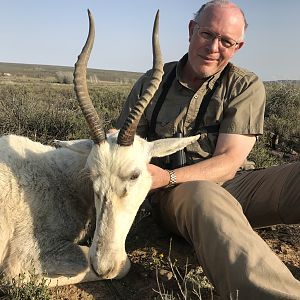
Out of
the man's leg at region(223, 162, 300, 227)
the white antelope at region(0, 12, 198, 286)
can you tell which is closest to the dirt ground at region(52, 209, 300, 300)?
the white antelope at region(0, 12, 198, 286)

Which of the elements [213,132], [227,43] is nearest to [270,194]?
[213,132]

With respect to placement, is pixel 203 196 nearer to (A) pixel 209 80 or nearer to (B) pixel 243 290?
(B) pixel 243 290

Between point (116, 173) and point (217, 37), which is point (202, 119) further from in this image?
point (116, 173)

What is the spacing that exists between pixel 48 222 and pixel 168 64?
8.55 feet

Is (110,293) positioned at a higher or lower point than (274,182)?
lower

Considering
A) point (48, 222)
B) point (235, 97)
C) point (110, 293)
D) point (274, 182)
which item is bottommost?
point (110, 293)

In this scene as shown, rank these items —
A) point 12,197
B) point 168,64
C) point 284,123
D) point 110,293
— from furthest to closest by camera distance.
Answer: point 284,123 < point 168,64 < point 12,197 < point 110,293

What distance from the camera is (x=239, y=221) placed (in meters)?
3.66

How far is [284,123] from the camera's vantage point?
39.8ft

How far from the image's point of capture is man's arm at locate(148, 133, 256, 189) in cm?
446

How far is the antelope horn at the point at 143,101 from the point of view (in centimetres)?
403

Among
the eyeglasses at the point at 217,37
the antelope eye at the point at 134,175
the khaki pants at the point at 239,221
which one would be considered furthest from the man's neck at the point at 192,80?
the antelope eye at the point at 134,175

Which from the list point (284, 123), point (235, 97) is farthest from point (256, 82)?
point (284, 123)

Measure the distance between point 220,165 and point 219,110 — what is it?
26.9 inches
